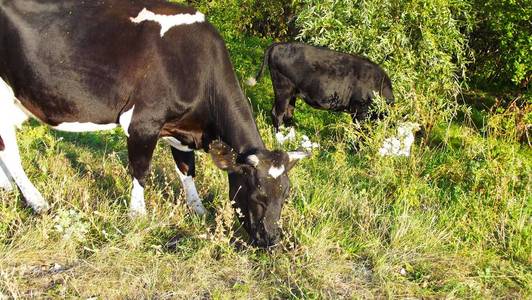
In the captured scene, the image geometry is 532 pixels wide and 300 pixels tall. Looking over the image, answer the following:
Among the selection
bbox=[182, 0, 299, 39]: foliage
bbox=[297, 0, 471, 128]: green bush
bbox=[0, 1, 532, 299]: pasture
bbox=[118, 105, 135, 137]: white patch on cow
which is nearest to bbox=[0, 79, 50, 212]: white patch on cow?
bbox=[0, 1, 532, 299]: pasture

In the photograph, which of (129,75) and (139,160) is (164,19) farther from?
(139,160)

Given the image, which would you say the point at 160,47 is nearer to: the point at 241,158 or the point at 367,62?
the point at 241,158

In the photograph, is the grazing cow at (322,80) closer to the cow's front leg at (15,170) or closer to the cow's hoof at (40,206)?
the cow's front leg at (15,170)

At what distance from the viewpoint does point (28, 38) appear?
441 centimetres

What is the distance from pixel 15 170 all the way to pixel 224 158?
6.10 feet

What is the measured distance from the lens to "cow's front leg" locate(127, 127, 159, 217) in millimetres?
4371

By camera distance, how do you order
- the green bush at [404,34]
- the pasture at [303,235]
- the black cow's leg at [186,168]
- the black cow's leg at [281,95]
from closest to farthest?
1. the pasture at [303,235]
2. the black cow's leg at [186,168]
3. the green bush at [404,34]
4. the black cow's leg at [281,95]

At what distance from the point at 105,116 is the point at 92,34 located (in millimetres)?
678

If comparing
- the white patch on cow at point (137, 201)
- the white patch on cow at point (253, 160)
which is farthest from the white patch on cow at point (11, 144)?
the white patch on cow at point (253, 160)

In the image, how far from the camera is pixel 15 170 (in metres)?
4.58

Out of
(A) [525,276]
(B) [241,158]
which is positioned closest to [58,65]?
(B) [241,158]

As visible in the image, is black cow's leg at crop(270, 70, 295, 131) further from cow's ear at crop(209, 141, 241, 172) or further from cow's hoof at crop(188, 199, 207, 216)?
cow's ear at crop(209, 141, 241, 172)

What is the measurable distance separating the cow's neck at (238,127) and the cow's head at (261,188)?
0.19 meters

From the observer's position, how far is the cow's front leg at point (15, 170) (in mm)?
4345
